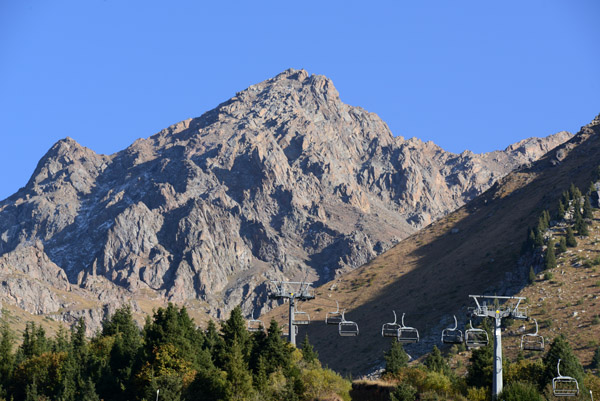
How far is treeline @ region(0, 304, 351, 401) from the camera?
8278cm

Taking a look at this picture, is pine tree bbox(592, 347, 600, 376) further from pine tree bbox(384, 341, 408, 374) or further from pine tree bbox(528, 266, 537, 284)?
pine tree bbox(528, 266, 537, 284)

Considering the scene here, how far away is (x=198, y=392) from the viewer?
83.1m

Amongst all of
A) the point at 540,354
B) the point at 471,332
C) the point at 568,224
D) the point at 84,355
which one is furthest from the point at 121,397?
the point at 568,224

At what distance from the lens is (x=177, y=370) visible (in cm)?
9338

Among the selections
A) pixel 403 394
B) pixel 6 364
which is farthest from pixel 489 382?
pixel 6 364

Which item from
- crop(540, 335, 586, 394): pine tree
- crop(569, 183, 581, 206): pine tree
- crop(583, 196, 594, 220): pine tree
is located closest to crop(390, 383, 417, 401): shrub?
crop(540, 335, 586, 394): pine tree

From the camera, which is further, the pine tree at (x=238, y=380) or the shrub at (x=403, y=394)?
the pine tree at (x=238, y=380)

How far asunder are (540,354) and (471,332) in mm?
71089

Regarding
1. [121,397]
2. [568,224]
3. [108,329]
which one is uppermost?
[568,224]

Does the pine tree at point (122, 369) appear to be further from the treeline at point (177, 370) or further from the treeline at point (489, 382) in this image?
the treeline at point (489, 382)

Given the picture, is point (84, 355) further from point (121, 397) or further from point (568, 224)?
point (568, 224)

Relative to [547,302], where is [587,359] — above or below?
below

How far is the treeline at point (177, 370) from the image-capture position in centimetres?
8278

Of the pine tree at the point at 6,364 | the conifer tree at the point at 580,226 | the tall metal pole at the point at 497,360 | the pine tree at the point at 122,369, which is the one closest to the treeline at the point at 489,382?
the tall metal pole at the point at 497,360
